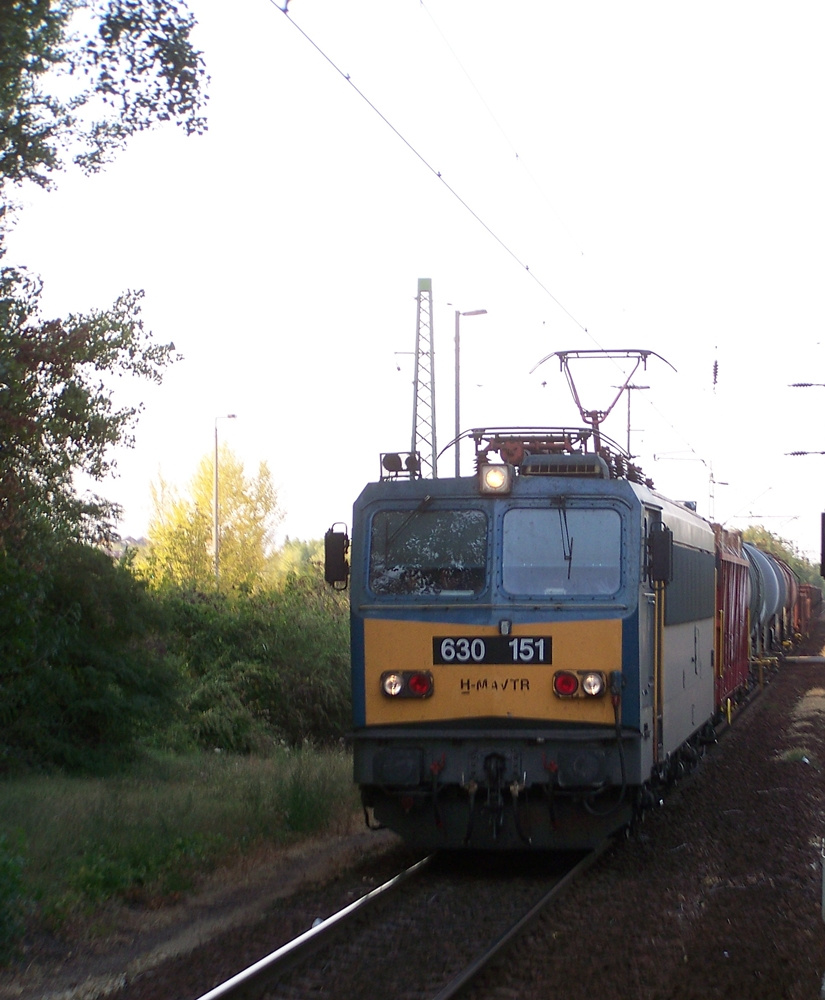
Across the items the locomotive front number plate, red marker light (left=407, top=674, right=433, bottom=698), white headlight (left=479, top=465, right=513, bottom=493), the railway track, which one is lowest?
the railway track

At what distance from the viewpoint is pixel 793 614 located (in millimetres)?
40156

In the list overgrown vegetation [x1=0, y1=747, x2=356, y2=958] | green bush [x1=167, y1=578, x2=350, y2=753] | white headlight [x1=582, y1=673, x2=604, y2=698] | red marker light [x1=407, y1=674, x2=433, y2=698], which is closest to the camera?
overgrown vegetation [x1=0, y1=747, x2=356, y2=958]

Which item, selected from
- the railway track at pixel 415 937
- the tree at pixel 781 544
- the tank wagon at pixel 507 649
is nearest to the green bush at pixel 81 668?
the tank wagon at pixel 507 649

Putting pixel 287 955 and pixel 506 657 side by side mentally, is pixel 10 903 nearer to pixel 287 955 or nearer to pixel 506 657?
pixel 287 955

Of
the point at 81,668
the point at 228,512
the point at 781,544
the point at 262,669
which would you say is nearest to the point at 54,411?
the point at 81,668

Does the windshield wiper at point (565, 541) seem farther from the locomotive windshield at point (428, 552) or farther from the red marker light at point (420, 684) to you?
the red marker light at point (420, 684)

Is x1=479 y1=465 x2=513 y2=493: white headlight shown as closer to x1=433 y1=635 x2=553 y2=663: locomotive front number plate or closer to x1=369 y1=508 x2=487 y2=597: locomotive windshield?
x1=369 y1=508 x2=487 y2=597: locomotive windshield

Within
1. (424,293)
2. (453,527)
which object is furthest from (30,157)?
(424,293)

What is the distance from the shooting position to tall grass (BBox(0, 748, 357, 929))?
337 inches

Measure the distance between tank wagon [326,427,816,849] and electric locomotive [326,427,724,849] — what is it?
0.01 metres

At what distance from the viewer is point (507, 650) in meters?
9.12

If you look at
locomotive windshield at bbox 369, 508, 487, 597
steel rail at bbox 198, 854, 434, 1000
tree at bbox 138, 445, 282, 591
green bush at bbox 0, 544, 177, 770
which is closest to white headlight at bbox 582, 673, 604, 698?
locomotive windshield at bbox 369, 508, 487, 597

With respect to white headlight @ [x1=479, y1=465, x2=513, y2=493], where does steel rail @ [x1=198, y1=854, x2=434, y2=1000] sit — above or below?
below

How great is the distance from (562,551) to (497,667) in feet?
3.41
